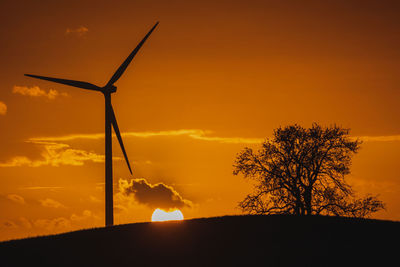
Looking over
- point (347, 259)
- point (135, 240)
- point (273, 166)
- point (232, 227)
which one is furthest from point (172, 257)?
point (273, 166)

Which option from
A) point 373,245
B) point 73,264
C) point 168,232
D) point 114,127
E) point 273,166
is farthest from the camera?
point 273,166

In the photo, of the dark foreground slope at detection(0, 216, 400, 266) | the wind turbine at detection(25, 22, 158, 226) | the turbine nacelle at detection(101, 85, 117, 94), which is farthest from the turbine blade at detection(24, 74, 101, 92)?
the dark foreground slope at detection(0, 216, 400, 266)

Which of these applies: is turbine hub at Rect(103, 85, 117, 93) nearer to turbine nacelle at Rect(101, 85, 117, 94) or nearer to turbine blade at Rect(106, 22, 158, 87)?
turbine nacelle at Rect(101, 85, 117, 94)

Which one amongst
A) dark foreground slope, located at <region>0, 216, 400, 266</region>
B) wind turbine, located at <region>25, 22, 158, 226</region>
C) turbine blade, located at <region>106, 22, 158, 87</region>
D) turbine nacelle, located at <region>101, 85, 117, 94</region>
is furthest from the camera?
turbine blade, located at <region>106, 22, 158, 87</region>

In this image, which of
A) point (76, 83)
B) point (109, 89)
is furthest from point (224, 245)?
point (76, 83)

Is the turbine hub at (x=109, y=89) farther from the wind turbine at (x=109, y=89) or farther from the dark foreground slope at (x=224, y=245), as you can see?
the dark foreground slope at (x=224, y=245)

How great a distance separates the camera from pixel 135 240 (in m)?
38.4

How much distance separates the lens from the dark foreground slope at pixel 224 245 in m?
33.9

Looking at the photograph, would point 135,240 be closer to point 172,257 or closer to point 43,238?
point 172,257

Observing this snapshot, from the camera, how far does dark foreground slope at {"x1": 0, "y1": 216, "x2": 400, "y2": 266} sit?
111ft

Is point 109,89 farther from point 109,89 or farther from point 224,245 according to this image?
point 224,245

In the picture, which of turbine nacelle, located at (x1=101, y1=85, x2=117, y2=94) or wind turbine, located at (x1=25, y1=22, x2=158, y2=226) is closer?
wind turbine, located at (x1=25, y1=22, x2=158, y2=226)

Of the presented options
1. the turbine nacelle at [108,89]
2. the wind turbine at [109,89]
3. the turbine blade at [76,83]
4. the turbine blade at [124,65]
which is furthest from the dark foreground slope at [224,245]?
the turbine blade at [124,65]

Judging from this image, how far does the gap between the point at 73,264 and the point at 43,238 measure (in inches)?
335
